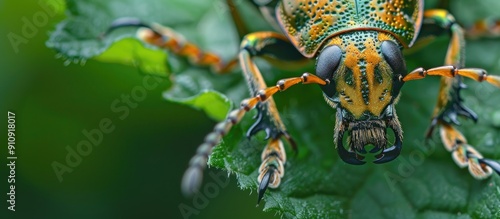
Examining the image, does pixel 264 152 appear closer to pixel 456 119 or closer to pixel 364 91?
pixel 364 91

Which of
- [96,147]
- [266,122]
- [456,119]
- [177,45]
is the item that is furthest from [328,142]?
[96,147]

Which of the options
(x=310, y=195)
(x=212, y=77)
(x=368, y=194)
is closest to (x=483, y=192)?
(x=368, y=194)

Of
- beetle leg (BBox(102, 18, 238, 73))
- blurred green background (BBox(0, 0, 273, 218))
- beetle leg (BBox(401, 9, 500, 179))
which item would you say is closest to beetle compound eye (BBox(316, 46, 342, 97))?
beetle leg (BBox(401, 9, 500, 179))

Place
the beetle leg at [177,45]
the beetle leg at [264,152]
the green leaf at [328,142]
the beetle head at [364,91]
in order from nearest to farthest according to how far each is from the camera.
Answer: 1. the beetle leg at [264,152]
2. the beetle head at [364,91]
3. the green leaf at [328,142]
4. the beetle leg at [177,45]

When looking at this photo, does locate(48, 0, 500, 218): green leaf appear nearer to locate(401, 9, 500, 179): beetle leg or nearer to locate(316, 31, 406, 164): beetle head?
locate(401, 9, 500, 179): beetle leg

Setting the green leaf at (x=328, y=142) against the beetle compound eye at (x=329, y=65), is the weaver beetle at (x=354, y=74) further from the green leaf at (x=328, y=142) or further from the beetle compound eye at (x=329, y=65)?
the green leaf at (x=328, y=142)

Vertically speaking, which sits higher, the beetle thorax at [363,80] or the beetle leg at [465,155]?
the beetle thorax at [363,80]

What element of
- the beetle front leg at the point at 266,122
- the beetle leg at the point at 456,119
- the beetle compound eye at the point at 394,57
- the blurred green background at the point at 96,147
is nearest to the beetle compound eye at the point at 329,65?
the beetle compound eye at the point at 394,57

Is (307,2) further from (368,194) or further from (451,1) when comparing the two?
(451,1)
